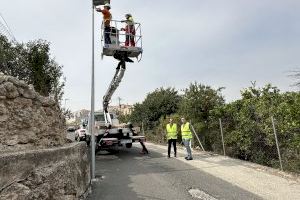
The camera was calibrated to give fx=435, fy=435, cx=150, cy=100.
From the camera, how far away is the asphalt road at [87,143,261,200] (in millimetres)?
10742

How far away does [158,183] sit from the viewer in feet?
40.8

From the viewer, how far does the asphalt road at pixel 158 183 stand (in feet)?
35.2

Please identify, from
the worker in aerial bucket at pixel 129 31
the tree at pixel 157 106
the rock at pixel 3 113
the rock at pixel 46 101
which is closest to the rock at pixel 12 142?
the rock at pixel 3 113

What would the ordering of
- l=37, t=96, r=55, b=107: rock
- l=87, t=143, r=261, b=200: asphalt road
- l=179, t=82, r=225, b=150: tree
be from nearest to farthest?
l=37, t=96, r=55, b=107: rock
l=87, t=143, r=261, b=200: asphalt road
l=179, t=82, r=225, b=150: tree

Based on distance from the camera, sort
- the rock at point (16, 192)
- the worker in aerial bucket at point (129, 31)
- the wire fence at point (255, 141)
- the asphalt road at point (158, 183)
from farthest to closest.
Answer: the worker in aerial bucket at point (129, 31)
the wire fence at point (255, 141)
the asphalt road at point (158, 183)
the rock at point (16, 192)

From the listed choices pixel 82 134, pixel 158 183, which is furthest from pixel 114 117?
pixel 158 183

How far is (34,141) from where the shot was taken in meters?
8.04

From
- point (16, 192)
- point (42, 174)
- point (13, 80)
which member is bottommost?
point (16, 192)

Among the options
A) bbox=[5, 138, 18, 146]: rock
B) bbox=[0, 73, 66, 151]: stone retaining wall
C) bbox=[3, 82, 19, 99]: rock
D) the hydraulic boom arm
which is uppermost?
the hydraulic boom arm

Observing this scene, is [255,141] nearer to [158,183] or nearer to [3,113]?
[158,183]

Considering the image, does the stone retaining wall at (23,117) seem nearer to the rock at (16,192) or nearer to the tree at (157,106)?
the rock at (16,192)

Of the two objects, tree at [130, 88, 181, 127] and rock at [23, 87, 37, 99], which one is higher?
tree at [130, 88, 181, 127]

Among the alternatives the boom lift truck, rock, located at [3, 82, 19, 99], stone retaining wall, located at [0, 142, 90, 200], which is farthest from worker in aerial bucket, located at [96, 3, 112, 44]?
rock, located at [3, 82, 19, 99]

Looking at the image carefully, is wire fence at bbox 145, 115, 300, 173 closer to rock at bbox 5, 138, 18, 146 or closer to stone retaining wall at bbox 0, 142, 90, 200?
stone retaining wall at bbox 0, 142, 90, 200
